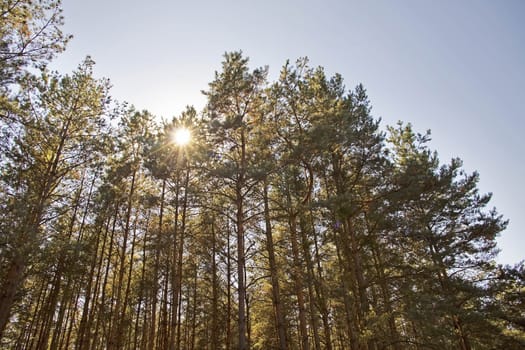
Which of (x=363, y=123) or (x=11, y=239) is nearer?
(x=11, y=239)

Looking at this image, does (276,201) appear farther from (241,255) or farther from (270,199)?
(241,255)

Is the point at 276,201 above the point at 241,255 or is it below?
above

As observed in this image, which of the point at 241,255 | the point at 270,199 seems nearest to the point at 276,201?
the point at 270,199

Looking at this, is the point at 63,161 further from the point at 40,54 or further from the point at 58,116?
the point at 40,54

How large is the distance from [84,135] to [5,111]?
3.21m

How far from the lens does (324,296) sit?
10.8 meters

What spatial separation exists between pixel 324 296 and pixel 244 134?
675 centimetres

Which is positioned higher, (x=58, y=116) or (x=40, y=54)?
(x=58, y=116)

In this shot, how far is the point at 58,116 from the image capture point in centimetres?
1157

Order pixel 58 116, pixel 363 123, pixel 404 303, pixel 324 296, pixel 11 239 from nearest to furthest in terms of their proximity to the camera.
Result: pixel 11 239, pixel 404 303, pixel 324 296, pixel 58 116, pixel 363 123

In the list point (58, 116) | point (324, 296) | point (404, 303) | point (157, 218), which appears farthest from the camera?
point (157, 218)

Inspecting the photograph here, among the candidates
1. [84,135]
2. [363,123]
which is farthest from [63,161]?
[363,123]

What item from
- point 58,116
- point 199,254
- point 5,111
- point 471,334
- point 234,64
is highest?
point 234,64

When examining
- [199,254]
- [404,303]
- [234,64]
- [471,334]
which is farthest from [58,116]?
[471,334]
